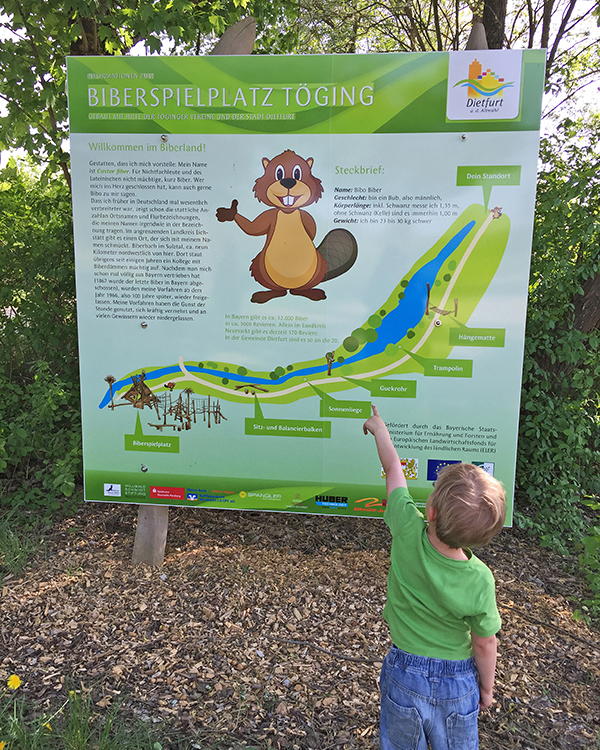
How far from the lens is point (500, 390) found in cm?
303

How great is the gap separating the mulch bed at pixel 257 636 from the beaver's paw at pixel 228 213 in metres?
2.23

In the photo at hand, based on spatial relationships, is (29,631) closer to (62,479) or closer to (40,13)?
(62,479)

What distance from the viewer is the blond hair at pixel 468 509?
155 centimetres

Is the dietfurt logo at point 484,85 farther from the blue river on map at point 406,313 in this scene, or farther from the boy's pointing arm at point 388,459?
the boy's pointing arm at point 388,459

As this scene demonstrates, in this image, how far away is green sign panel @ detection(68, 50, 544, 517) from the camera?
9.51 ft

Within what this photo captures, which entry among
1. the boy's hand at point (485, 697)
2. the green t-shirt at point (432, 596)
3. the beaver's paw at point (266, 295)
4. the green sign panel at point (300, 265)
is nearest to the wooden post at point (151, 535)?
the green sign panel at point (300, 265)

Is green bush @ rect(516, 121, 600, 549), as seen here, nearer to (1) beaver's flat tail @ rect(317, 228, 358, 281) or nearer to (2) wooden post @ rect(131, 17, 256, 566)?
(1) beaver's flat tail @ rect(317, 228, 358, 281)

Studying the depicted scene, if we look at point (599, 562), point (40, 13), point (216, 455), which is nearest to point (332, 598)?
point (216, 455)

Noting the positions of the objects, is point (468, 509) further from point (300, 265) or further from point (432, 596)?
point (300, 265)

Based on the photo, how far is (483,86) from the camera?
2828 millimetres

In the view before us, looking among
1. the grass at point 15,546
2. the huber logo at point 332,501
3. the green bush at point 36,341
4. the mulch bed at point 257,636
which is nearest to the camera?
the mulch bed at point 257,636

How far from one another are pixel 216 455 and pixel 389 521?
1.62 m

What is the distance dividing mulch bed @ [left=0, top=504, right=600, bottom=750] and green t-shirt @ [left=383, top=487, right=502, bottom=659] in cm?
102

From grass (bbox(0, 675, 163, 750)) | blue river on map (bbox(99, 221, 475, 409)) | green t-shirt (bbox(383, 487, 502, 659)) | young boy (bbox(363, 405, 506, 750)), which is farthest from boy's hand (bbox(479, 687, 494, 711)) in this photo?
blue river on map (bbox(99, 221, 475, 409))
